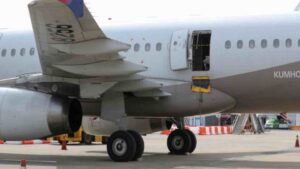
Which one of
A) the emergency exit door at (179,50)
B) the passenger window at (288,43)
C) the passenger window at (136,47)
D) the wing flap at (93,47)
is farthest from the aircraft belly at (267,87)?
the wing flap at (93,47)

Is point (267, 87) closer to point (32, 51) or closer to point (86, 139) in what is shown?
point (32, 51)

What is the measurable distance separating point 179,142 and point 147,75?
3662 mm

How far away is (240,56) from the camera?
16.6 metres

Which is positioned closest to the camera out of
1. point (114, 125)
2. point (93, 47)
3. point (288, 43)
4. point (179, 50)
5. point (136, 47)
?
point (93, 47)

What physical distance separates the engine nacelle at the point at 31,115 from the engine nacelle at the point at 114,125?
3.09 meters

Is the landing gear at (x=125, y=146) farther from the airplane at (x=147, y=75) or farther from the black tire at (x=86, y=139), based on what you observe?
the black tire at (x=86, y=139)

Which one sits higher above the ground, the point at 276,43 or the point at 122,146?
the point at 276,43

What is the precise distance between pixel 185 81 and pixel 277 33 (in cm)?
284

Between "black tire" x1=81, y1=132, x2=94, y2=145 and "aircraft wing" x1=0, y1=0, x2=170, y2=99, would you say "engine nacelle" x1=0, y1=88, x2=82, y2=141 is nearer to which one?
"aircraft wing" x1=0, y1=0, x2=170, y2=99

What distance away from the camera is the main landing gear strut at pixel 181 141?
2009 centimetres

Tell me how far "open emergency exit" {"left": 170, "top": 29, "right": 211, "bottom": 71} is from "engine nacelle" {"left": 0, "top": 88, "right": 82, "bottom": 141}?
3.37 meters

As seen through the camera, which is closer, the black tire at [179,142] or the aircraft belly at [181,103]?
the aircraft belly at [181,103]

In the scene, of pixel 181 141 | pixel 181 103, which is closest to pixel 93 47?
pixel 181 103

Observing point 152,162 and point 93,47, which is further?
point 152,162
